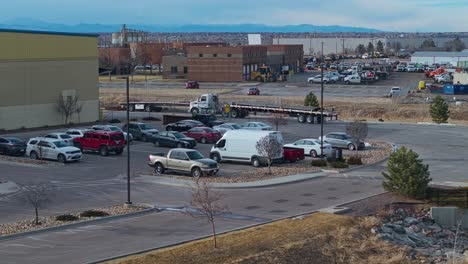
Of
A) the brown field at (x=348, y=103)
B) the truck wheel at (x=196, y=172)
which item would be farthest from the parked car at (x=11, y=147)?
the brown field at (x=348, y=103)

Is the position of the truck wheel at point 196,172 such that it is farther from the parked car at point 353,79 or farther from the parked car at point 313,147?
the parked car at point 353,79

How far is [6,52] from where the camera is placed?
56750 millimetres

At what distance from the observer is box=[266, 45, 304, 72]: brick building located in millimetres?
135250

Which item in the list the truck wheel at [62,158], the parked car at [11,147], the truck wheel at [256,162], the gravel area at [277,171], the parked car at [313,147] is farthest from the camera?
the parked car at [313,147]

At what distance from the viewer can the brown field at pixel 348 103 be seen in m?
74.4

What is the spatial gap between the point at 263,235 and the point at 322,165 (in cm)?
1626

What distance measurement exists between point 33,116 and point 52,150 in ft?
61.9

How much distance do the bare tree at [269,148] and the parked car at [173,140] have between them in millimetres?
8651

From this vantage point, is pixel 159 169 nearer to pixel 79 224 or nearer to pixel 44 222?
pixel 79 224

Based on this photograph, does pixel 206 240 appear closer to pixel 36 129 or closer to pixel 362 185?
pixel 362 185

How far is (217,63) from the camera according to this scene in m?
117

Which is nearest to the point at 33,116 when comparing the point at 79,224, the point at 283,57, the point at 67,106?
the point at 67,106

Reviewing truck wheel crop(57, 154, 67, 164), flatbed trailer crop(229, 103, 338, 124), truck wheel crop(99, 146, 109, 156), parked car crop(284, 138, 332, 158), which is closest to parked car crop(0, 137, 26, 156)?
truck wheel crop(57, 154, 67, 164)

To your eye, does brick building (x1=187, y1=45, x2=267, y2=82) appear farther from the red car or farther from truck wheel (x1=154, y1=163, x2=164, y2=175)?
truck wheel (x1=154, y1=163, x2=164, y2=175)
